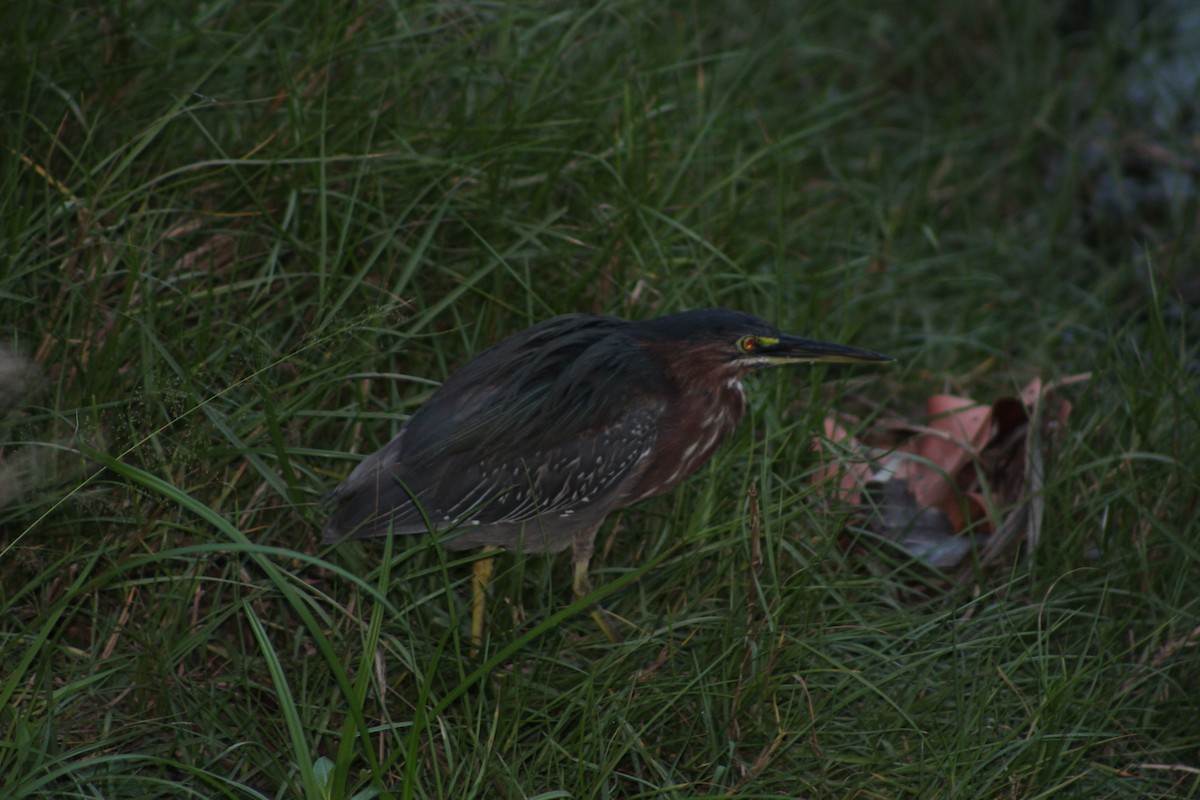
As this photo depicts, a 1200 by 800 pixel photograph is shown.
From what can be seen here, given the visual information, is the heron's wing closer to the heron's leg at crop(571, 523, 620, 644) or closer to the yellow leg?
the heron's leg at crop(571, 523, 620, 644)

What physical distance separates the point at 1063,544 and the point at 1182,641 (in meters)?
0.50

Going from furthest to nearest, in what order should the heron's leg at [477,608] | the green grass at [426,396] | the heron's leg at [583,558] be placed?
the heron's leg at [583,558] < the heron's leg at [477,608] < the green grass at [426,396]

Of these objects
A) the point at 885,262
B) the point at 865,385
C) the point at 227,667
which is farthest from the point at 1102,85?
the point at 227,667

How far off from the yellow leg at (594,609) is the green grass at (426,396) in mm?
46

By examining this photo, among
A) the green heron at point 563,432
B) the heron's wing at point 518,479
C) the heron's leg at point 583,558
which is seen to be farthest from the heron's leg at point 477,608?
the heron's leg at point 583,558

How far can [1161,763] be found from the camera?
3797mm

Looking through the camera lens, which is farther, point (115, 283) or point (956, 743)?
point (115, 283)

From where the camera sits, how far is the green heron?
3934 millimetres

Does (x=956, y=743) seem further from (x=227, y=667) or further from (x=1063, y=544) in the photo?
(x=227, y=667)

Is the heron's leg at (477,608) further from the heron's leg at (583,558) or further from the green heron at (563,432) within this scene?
the heron's leg at (583,558)

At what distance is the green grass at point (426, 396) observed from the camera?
347 centimetres

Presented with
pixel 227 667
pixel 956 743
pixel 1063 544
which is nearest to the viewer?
pixel 956 743

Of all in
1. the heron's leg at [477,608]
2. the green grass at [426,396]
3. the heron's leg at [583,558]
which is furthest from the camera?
the heron's leg at [583,558]

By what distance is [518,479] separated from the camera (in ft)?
13.0
